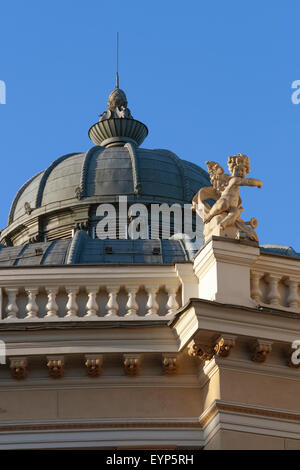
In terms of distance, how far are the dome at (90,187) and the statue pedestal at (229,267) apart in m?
14.6

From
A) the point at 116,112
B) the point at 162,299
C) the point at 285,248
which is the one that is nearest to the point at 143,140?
the point at 116,112

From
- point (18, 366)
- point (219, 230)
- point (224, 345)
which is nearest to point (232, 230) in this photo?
point (219, 230)

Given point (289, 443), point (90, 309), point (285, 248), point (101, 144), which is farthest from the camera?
point (101, 144)

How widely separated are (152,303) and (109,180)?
16.1 m

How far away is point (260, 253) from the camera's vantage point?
26.3 m

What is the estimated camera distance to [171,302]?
26734 mm

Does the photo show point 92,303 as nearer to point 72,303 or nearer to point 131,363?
point 72,303

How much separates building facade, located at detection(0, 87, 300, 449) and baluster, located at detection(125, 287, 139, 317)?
23 mm

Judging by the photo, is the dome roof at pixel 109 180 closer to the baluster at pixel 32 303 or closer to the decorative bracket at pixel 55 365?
the baluster at pixel 32 303

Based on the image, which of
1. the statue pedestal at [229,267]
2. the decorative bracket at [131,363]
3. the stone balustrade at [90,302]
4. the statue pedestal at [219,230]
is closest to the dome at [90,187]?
the stone balustrade at [90,302]

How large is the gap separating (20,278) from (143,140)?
69.8 feet

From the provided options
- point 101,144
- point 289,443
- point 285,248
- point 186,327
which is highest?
point 101,144

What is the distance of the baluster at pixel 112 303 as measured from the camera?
26.5 metres

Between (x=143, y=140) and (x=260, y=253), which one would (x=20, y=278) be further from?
(x=143, y=140)
